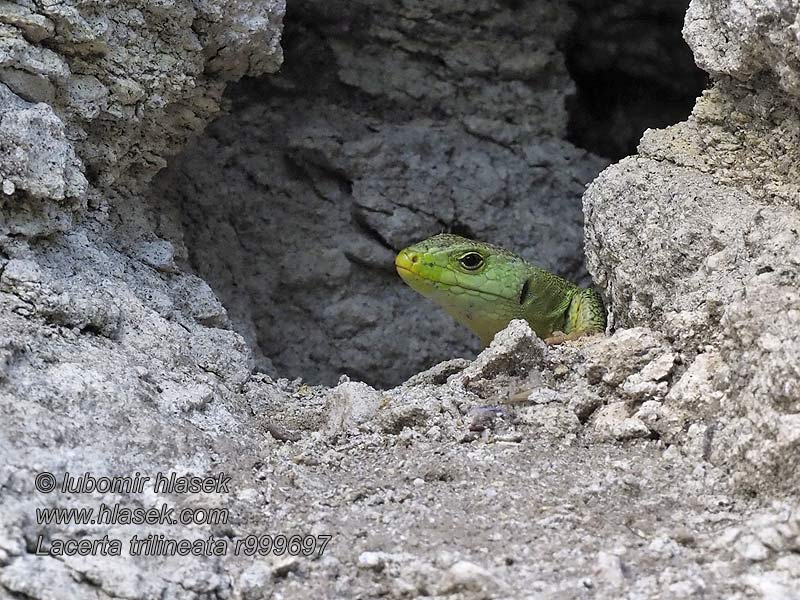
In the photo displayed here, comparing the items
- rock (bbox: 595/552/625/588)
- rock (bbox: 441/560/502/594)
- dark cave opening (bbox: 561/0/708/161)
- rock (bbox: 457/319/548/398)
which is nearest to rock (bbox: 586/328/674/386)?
rock (bbox: 457/319/548/398)

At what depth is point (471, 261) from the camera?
407 cm

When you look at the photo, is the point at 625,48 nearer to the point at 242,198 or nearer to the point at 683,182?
the point at 242,198

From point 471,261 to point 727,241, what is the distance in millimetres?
1703

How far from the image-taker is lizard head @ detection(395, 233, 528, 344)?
4.00 m

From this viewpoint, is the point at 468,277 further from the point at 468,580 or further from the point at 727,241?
the point at 468,580

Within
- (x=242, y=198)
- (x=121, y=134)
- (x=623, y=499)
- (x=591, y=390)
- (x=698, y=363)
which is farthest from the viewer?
(x=242, y=198)

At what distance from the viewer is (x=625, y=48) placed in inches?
203

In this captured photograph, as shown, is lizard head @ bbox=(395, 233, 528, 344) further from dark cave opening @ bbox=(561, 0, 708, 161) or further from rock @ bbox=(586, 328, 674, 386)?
rock @ bbox=(586, 328, 674, 386)

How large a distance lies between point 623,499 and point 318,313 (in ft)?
10.0

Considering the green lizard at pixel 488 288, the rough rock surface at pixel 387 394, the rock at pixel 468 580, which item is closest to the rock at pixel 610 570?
the rough rock surface at pixel 387 394

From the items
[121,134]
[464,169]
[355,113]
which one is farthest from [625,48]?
[121,134]

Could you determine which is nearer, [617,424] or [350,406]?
[617,424]

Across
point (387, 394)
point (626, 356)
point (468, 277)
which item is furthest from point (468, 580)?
point (468, 277)

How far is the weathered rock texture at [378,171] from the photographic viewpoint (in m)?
4.64
